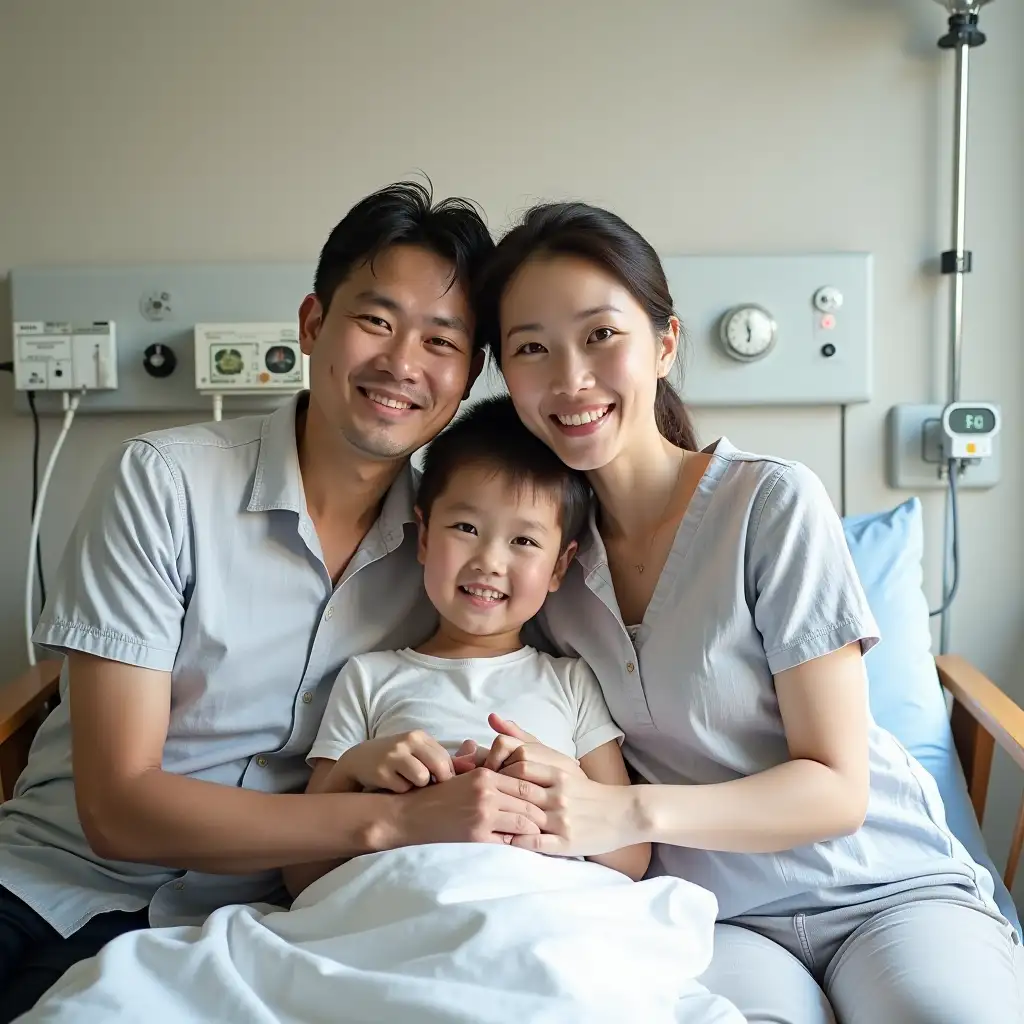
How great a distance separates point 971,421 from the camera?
2088 millimetres

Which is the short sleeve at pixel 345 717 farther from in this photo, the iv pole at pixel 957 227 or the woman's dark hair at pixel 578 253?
the iv pole at pixel 957 227

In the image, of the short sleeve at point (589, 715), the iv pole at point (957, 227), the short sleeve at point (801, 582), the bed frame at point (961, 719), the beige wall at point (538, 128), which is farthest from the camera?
the beige wall at point (538, 128)

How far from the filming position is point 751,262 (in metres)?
2.09

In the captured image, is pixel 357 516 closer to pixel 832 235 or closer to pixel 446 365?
pixel 446 365

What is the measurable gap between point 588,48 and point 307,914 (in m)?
1.74

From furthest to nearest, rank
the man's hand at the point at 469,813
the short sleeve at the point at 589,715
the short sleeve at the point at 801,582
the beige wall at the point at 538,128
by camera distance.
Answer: the beige wall at the point at 538,128, the short sleeve at the point at 589,715, the short sleeve at the point at 801,582, the man's hand at the point at 469,813

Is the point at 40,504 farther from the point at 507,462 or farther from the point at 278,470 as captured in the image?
the point at 507,462

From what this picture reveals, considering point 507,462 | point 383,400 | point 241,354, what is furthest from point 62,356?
point 507,462

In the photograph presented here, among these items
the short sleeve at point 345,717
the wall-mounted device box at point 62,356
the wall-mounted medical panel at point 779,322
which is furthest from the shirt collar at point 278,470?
the wall-mounted medical panel at point 779,322

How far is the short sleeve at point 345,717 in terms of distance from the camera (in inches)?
54.7

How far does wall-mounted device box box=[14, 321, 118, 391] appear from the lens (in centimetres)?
208

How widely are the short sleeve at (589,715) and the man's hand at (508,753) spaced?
0.27 feet

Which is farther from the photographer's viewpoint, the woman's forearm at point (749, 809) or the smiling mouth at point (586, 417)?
the smiling mouth at point (586, 417)

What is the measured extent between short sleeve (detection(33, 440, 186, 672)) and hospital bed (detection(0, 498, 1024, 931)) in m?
0.45
